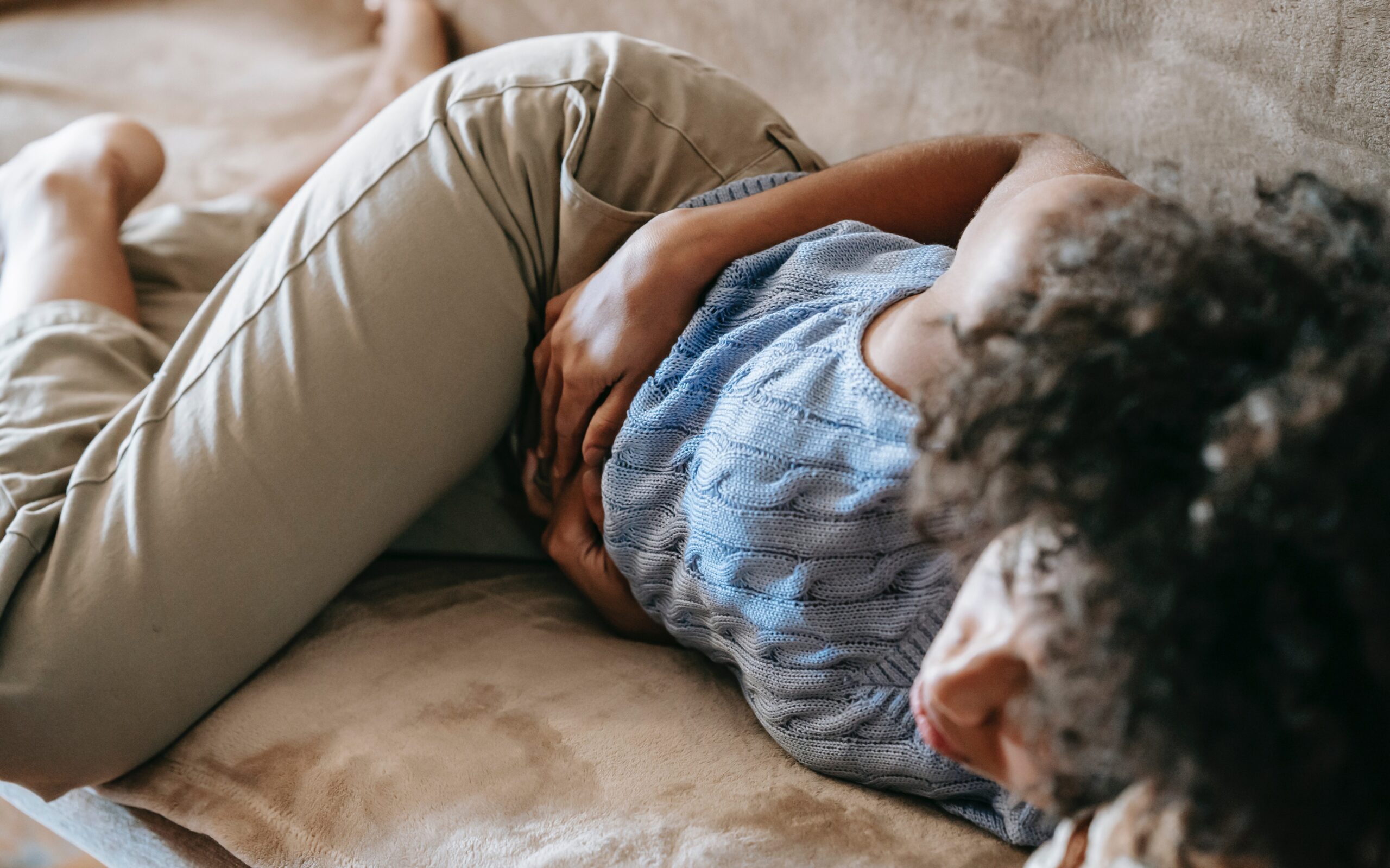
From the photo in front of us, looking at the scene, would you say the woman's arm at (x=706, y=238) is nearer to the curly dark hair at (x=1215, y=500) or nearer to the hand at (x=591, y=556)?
the hand at (x=591, y=556)

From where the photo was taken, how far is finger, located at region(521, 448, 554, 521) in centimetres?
92

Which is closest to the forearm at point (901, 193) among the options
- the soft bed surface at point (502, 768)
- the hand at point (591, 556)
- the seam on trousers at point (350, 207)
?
the seam on trousers at point (350, 207)

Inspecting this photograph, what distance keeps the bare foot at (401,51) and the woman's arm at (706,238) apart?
678 millimetres

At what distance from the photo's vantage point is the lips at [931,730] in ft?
1.78

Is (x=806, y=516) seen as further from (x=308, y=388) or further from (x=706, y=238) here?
(x=308, y=388)

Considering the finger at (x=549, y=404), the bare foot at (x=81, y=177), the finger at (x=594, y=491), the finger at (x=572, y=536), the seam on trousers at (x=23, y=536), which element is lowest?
the finger at (x=572, y=536)

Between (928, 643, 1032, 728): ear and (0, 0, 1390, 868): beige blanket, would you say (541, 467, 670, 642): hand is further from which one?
(928, 643, 1032, 728): ear

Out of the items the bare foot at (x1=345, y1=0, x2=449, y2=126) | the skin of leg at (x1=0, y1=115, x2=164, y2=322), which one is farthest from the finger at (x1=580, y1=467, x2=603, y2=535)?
the bare foot at (x1=345, y1=0, x2=449, y2=126)

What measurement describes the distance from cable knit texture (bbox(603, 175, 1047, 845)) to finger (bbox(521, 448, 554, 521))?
0.14 meters

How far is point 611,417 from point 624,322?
74mm

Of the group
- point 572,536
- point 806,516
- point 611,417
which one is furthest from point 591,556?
point 806,516

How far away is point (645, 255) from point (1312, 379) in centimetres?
49

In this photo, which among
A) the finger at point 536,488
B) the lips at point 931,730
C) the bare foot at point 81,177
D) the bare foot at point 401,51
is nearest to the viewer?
the lips at point 931,730

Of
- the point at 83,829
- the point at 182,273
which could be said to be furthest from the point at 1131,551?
the point at 182,273
